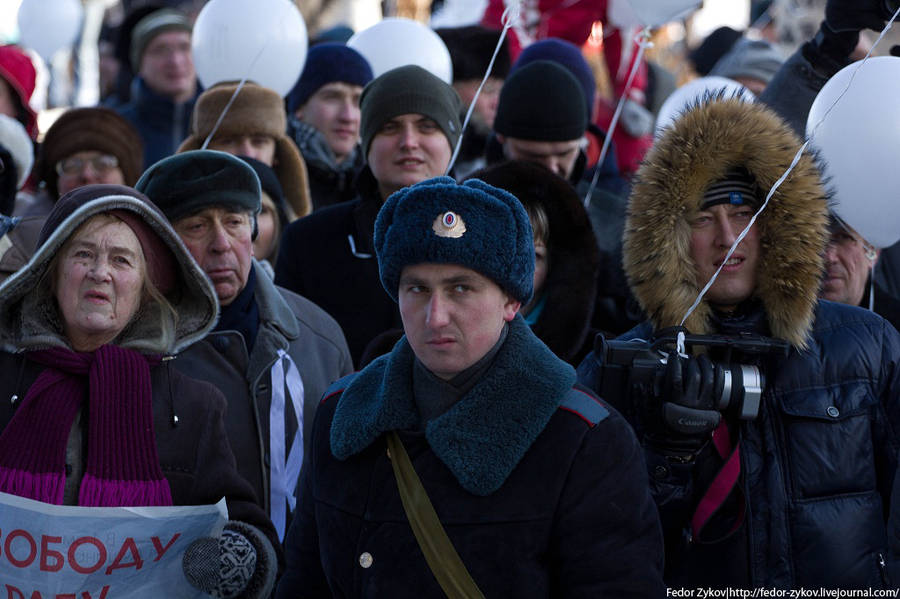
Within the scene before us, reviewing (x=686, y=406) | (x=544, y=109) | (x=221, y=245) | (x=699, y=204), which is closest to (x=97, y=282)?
(x=221, y=245)

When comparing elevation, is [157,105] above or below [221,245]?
below

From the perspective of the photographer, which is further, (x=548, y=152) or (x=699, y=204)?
(x=548, y=152)

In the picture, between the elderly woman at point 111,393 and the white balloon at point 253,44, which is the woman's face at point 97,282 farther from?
the white balloon at point 253,44

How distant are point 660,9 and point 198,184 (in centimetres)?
271

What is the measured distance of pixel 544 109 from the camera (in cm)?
493

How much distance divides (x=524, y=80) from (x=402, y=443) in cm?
275

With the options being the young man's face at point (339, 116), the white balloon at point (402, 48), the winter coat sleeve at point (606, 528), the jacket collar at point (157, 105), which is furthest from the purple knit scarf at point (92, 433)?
the jacket collar at point (157, 105)

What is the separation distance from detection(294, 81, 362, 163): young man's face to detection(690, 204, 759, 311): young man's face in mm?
2891

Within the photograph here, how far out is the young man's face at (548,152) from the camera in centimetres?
495

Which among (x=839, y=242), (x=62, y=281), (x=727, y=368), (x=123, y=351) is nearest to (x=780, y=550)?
(x=727, y=368)

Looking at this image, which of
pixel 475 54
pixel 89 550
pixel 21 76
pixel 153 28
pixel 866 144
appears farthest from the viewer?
pixel 153 28

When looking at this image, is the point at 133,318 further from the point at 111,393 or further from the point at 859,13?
the point at 859,13

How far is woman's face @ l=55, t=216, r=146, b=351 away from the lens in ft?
10.4

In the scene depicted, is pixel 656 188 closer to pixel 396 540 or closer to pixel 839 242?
pixel 839 242
